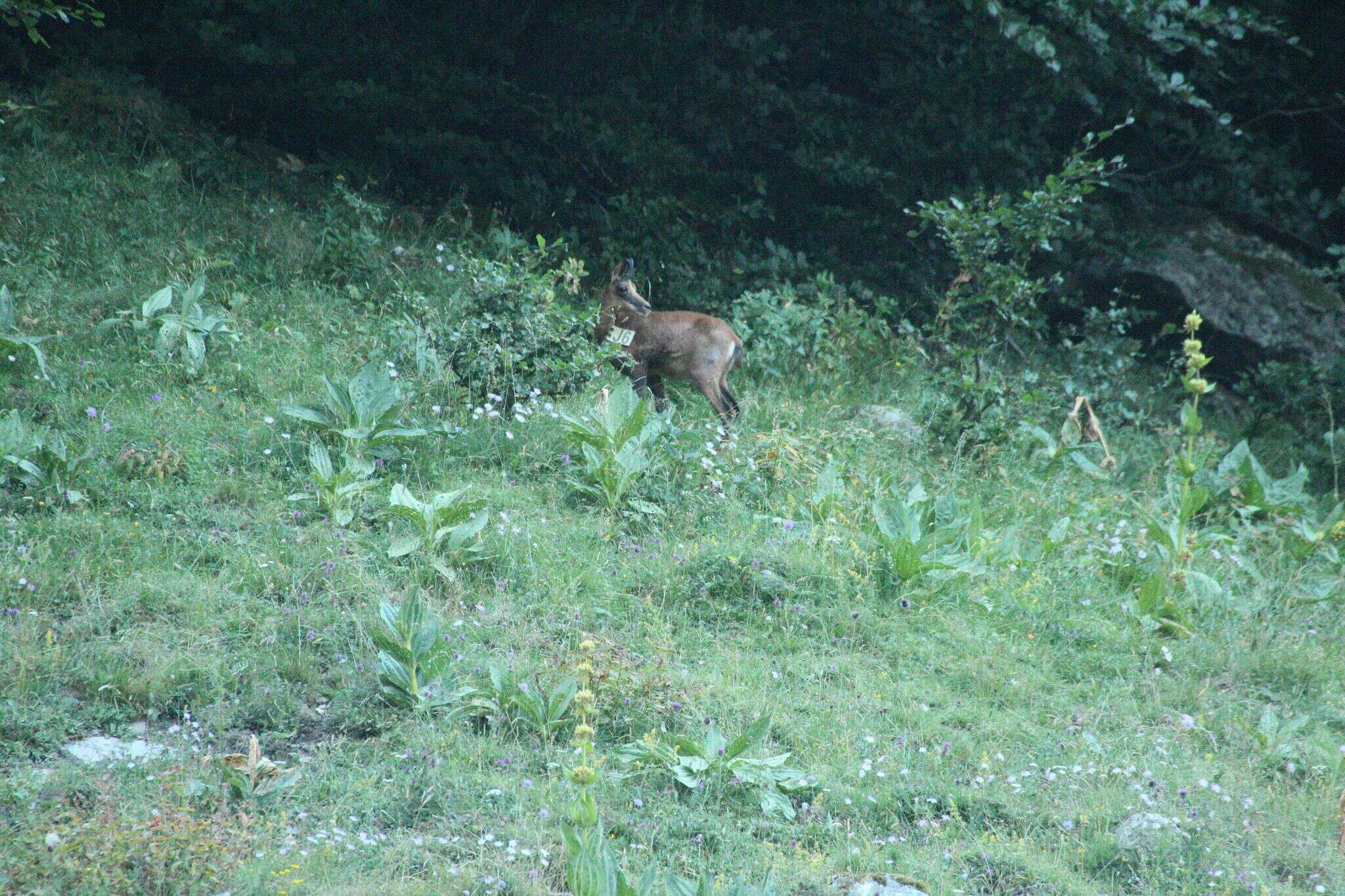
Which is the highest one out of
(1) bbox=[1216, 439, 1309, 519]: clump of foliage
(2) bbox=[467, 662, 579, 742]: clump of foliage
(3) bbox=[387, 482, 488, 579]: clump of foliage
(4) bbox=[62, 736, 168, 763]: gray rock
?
(1) bbox=[1216, 439, 1309, 519]: clump of foliage

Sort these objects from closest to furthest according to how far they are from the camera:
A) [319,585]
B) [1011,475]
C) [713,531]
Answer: [319,585] → [713,531] → [1011,475]

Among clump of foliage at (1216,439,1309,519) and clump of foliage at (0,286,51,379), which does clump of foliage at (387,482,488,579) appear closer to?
clump of foliage at (0,286,51,379)

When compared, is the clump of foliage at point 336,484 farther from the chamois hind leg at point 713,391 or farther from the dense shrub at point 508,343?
the chamois hind leg at point 713,391

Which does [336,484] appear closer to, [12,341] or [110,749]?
[110,749]

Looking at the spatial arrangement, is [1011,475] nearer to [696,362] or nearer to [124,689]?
[696,362]

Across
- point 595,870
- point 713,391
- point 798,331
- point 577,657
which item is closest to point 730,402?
point 713,391

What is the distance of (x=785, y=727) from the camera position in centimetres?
475

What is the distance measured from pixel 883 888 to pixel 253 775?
2.14m

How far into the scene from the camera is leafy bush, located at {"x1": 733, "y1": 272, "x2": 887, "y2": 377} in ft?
28.7

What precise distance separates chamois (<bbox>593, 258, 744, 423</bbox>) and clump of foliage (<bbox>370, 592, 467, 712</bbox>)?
126 inches

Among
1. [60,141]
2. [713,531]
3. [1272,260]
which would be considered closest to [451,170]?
[60,141]

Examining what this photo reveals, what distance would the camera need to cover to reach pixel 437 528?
5594 millimetres

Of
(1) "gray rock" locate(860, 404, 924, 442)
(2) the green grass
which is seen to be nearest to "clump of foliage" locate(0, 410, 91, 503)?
(2) the green grass

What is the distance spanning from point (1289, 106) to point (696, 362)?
763 centimetres
